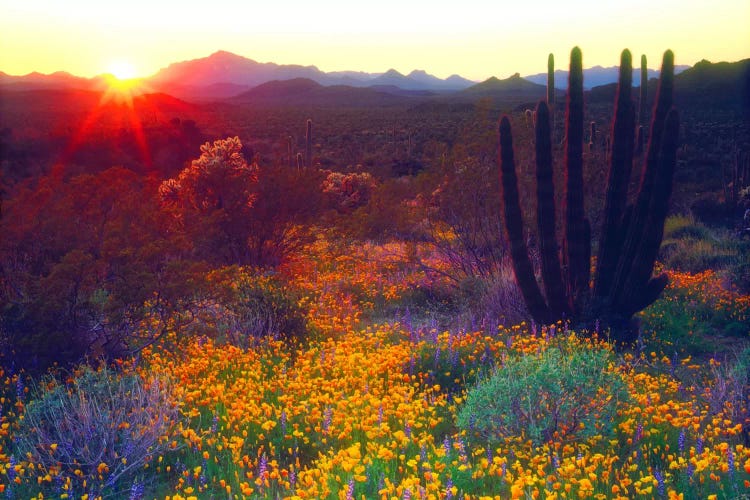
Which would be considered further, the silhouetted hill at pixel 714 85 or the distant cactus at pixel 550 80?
the silhouetted hill at pixel 714 85

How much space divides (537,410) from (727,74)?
8658 centimetres

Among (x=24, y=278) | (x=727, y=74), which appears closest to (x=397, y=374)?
(x=24, y=278)

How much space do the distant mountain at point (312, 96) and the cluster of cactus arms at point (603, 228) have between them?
4794 inches

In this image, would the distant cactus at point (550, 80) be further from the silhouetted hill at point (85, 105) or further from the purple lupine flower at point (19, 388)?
the silhouetted hill at point (85, 105)

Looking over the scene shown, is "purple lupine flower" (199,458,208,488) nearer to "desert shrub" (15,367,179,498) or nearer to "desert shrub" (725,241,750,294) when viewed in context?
"desert shrub" (15,367,179,498)

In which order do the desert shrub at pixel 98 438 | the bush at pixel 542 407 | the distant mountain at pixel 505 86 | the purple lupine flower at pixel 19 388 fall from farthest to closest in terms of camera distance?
the distant mountain at pixel 505 86
the purple lupine flower at pixel 19 388
the bush at pixel 542 407
the desert shrub at pixel 98 438

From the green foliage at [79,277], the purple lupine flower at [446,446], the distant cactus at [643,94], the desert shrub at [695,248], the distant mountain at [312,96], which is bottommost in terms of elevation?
the desert shrub at [695,248]

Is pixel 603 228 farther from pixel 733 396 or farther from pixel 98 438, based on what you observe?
pixel 98 438

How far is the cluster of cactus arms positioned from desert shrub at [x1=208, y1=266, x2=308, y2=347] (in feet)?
10.1

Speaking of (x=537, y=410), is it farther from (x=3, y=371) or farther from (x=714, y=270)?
(x=714, y=270)

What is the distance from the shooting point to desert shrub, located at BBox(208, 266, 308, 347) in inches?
302

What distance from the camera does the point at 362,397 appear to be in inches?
205

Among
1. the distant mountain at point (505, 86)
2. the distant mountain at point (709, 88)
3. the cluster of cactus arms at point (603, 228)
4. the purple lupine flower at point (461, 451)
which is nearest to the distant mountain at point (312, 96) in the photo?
the distant mountain at point (505, 86)

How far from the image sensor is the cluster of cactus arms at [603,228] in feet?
26.8
